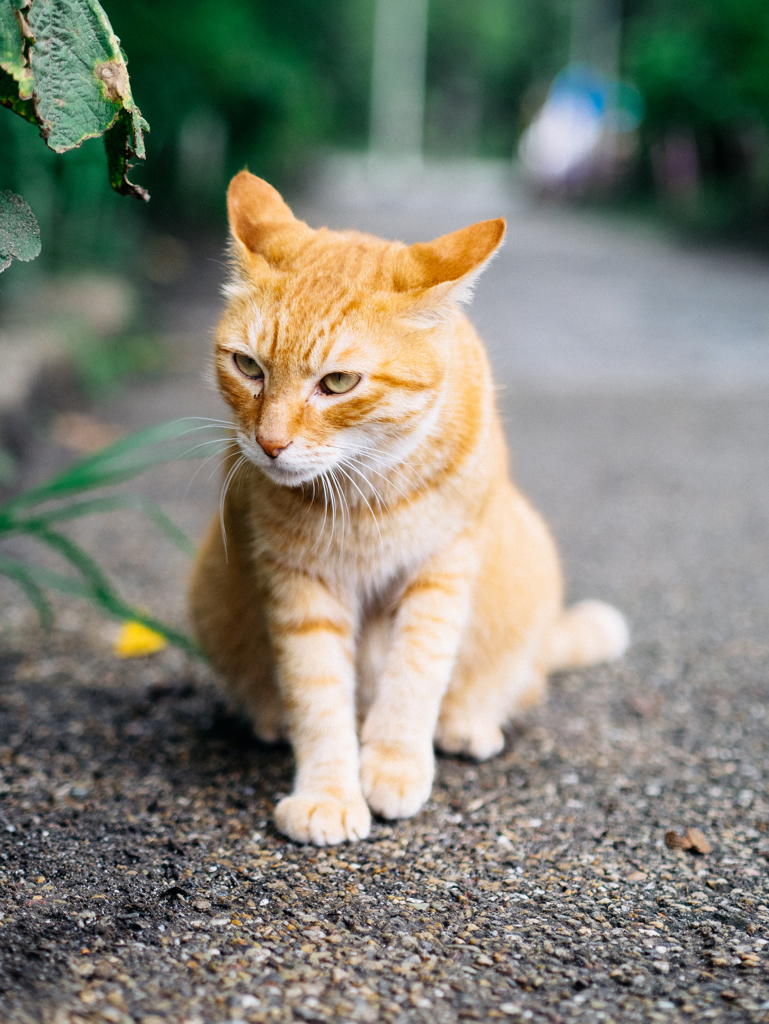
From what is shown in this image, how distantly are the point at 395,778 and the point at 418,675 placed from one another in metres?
0.21

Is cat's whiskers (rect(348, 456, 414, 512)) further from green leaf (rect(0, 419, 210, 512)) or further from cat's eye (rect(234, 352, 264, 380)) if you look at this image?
green leaf (rect(0, 419, 210, 512))

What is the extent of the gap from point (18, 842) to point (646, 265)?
10.2m

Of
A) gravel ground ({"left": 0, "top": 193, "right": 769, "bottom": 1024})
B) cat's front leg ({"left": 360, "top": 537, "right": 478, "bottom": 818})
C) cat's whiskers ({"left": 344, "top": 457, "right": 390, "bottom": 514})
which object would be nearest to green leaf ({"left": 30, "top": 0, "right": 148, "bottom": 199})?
cat's whiskers ({"left": 344, "top": 457, "right": 390, "bottom": 514})

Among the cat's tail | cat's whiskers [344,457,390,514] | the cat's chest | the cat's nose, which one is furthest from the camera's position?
the cat's tail

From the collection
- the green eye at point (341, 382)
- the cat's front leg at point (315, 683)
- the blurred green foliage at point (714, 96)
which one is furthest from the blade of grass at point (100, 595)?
the blurred green foliage at point (714, 96)

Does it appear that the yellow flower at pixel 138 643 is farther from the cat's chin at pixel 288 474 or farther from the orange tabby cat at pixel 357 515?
the cat's chin at pixel 288 474

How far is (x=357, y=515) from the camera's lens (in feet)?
6.35

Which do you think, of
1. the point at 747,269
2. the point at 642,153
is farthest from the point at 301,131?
the point at 747,269

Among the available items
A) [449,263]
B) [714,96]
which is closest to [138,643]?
[449,263]

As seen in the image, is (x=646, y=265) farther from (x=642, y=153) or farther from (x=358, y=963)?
(x=358, y=963)

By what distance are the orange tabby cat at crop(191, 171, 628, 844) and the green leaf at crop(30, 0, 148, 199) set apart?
50 centimetres

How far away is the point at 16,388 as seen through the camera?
14.4ft

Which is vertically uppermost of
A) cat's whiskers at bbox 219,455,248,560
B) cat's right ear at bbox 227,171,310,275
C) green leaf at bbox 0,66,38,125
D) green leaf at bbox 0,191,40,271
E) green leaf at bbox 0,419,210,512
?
green leaf at bbox 0,66,38,125

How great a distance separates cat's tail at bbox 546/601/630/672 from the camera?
268cm
